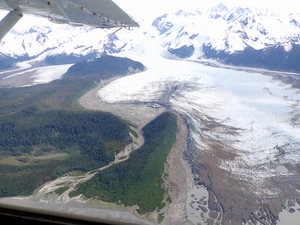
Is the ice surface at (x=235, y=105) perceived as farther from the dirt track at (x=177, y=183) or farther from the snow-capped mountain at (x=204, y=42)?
the snow-capped mountain at (x=204, y=42)

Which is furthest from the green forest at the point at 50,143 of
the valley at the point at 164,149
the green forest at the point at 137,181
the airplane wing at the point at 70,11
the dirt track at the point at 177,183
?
the airplane wing at the point at 70,11

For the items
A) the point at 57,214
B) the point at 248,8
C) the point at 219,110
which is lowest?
the point at 219,110

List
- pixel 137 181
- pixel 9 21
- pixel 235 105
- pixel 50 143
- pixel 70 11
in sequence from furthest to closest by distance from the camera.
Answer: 1. pixel 235 105
2. pixel 50 143
3. pixel 137 181
4. pixel 70 11
5. pixel 9 21

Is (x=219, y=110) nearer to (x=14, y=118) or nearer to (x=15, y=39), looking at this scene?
(x=14, y=118)

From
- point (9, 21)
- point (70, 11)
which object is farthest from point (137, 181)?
point (9, 21)

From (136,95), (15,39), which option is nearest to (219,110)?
(136,95)

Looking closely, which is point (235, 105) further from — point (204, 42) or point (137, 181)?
point (204, 42)

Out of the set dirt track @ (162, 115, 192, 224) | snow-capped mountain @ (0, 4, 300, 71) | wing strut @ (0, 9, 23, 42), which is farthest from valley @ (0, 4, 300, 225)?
snow-capped mountain @ (0, 4, 300, 71)

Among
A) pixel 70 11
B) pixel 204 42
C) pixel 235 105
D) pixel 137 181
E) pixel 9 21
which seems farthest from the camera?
pixel 204 42
